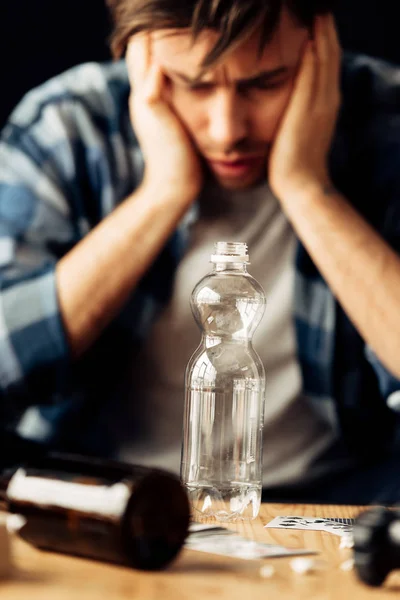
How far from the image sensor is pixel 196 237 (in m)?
1.54

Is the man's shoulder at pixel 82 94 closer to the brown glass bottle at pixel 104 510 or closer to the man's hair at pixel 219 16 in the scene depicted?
the man's hair at pixel 219 16

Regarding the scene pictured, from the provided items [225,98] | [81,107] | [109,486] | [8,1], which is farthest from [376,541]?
[8,1]

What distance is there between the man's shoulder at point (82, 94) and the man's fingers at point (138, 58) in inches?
0.9

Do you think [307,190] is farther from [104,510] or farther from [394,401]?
[104,510]

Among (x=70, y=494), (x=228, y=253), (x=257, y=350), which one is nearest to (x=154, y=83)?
(x=257, y=350)

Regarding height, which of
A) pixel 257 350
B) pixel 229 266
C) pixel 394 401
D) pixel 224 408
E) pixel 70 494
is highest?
pixel 70 494

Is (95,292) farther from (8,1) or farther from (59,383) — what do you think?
(8,1)

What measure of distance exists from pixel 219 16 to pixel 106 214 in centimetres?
41

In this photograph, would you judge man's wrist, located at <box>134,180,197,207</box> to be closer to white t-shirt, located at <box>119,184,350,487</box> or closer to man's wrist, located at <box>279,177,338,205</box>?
Answer: white t-shirt, located at <box>119,184,350,487</box>

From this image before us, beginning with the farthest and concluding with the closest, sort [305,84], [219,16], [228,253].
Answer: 1. [305,84]
2. [219,16]
3. [228,253]

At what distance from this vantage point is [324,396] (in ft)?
5.02

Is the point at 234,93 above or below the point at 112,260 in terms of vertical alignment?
above

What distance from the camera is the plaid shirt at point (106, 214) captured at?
1.50 meters

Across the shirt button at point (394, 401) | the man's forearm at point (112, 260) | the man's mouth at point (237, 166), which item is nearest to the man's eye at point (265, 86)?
the man's mouth at point (237, 166)
